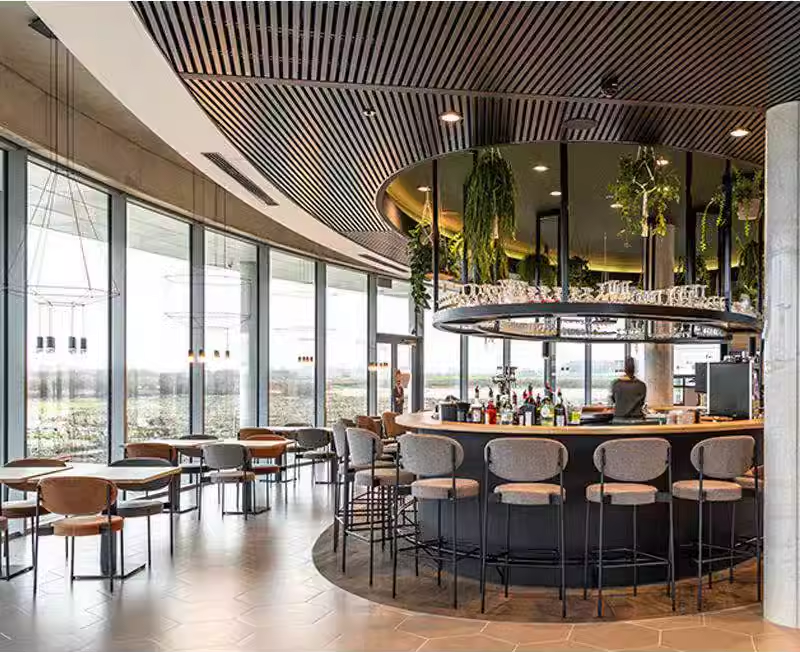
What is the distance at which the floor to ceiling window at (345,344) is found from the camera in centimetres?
1460

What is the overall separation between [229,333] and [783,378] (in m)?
8.45

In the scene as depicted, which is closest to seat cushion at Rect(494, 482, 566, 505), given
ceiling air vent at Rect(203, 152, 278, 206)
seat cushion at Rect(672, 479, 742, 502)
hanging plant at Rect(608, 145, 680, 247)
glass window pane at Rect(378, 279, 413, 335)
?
seat cushion at Rect(672, 479, 742, 502)

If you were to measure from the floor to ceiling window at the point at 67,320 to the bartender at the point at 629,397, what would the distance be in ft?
16.3

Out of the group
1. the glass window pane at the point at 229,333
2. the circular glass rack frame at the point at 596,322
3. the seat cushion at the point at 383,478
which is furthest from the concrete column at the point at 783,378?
the glass window pane at the point at 229,333

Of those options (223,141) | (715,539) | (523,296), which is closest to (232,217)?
(223,141)

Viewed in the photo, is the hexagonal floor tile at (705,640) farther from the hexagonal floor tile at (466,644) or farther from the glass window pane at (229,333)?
the glass window pane at (229,333)

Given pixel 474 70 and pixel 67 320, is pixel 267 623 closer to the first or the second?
pixel 474 70

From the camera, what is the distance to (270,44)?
457cm

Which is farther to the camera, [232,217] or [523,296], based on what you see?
[232,217]

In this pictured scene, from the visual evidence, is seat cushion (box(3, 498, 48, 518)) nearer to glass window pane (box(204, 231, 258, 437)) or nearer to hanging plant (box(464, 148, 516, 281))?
hanging plant (box(464, 148, 516, 281))

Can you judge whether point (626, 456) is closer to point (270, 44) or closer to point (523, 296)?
point (523, 296)

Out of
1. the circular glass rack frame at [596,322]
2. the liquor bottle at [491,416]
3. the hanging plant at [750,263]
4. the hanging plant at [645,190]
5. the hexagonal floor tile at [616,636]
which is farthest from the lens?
the hanging plant at [750,263]

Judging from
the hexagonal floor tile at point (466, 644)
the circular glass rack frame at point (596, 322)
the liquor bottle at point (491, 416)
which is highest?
the circular glass rack frame at point (596, 322)

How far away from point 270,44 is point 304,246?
9.05m
